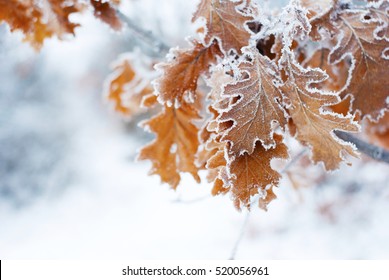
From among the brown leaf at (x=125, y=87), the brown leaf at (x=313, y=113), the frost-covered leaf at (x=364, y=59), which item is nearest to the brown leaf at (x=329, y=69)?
the frost-covered leaf at (x=364, y=59)

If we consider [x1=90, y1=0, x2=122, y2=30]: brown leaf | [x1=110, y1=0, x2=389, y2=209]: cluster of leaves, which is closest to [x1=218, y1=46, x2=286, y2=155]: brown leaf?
[x1=110, y1=0, x2=389, y2=209]: cluster of leaves

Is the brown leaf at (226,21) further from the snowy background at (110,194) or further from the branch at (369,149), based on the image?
the snowy background at (110,194)

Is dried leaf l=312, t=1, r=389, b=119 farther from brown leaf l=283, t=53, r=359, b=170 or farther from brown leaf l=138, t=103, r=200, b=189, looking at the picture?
brown leaf l=138, t=103, r=200, b=189

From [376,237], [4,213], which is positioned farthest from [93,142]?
[376,237]

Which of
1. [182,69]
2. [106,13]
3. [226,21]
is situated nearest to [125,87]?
[106,13]

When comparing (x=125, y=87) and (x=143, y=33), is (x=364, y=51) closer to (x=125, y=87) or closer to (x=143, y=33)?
(x=143, y=33)
